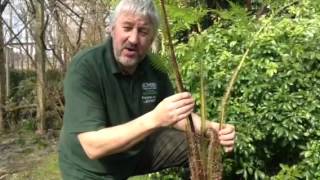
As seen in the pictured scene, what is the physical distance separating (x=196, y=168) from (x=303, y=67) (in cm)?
241

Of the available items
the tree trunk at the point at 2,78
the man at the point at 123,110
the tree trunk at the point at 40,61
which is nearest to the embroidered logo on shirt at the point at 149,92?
the man at the point at 123,110

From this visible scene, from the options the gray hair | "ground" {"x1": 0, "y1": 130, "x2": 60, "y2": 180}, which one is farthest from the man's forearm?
"ground" {"x1": 0, "y1": 130, "x2": 60, "y2": 180}

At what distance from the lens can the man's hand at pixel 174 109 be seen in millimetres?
2254

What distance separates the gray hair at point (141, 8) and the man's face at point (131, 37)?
0.02 metres

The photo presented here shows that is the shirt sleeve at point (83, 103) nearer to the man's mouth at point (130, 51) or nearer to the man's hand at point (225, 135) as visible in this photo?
the man's mouth at point (130, 51)

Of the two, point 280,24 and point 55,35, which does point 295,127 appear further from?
point 55,35

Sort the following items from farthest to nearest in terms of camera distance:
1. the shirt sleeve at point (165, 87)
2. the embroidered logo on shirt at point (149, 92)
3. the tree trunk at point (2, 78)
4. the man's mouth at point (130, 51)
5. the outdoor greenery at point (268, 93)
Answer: the tree trunk at point (2, 78) → the outdoor greenery at point (268, 93) → the shirt sleeve at point (165, 87) → the embroidered logo on shirt at point (149, 92) → the man's mouth at point (130, 51)

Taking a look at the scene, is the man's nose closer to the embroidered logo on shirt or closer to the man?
the man

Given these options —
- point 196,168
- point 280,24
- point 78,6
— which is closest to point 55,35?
point 78,6

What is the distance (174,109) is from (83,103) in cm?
56

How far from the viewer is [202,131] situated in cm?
251

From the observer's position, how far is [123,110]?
292 cm

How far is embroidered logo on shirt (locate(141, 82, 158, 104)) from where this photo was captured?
304 centimetres

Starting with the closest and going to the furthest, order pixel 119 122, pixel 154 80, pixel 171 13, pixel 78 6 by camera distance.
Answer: pixel 171 13, pixel 119 122, pixel 154 80, pixel 78 6
